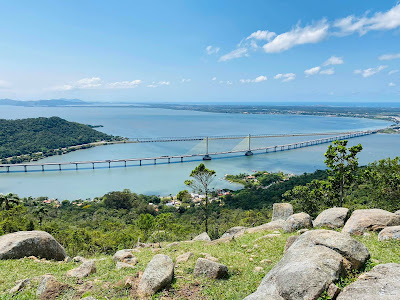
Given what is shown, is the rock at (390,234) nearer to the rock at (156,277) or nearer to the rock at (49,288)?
the rock at (156,277)

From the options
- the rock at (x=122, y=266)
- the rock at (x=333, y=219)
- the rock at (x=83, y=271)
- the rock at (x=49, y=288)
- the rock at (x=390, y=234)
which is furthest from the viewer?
the rock at (x=333, y=219)

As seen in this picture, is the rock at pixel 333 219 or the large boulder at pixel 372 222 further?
the rock at pixel 333 219

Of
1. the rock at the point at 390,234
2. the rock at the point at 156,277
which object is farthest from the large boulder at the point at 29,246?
the rock at the point at 390,234

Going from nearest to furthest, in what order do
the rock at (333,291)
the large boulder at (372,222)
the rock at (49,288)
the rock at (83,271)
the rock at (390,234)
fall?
the rock at (333,291)
the rock at (49,288)
the rock at (83,271)
the rock at (390,234)
the large boulder at (372,222)

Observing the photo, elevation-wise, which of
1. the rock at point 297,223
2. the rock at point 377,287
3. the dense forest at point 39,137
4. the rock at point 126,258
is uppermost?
the rock at point 377,287

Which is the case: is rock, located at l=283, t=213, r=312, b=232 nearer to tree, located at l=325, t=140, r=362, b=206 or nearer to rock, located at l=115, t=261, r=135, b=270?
tree, located at l=325, t=140, r=362, b=206

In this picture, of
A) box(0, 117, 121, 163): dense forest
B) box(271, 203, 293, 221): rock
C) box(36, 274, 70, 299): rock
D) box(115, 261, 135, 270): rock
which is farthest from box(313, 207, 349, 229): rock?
box(0, 117, 121, 163): dense forest

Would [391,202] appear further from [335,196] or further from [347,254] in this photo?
[347,254]
